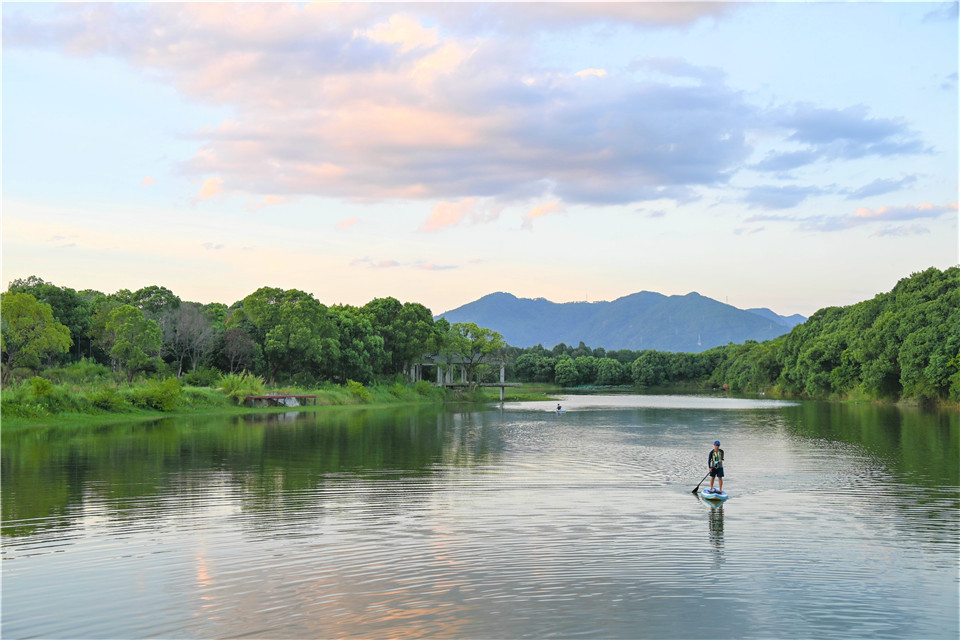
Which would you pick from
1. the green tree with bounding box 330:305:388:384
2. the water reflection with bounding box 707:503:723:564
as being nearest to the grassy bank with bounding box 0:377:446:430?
the green tree with bounding box 330:305:388:384

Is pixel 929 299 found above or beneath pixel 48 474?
above

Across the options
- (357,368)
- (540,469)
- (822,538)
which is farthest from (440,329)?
(822,538)

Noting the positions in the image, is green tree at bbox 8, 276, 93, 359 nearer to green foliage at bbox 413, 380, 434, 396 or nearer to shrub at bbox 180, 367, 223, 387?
shrub at bbox 180, 367, 223, 387

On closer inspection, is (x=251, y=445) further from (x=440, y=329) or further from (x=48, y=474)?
(x=440, y=329)

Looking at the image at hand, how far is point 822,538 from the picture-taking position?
57.5 feet

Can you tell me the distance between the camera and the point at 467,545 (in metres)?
16.5

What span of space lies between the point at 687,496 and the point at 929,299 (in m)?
82.8

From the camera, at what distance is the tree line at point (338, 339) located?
65.4 meters

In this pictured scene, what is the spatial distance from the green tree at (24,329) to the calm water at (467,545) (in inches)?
833

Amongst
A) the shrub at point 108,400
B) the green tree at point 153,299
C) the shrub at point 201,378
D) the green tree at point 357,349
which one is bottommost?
the shrub at point 108,400

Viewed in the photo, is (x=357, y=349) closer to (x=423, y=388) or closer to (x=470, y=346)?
(x=423, y=388)

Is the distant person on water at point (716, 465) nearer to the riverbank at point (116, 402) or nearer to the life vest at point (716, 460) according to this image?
the life vest at point (716, 460)

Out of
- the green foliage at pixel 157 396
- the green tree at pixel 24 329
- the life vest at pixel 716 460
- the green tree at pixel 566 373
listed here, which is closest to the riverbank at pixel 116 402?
the green foliage at pixel 157 396

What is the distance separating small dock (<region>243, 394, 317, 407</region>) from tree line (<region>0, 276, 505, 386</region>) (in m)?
6.16
